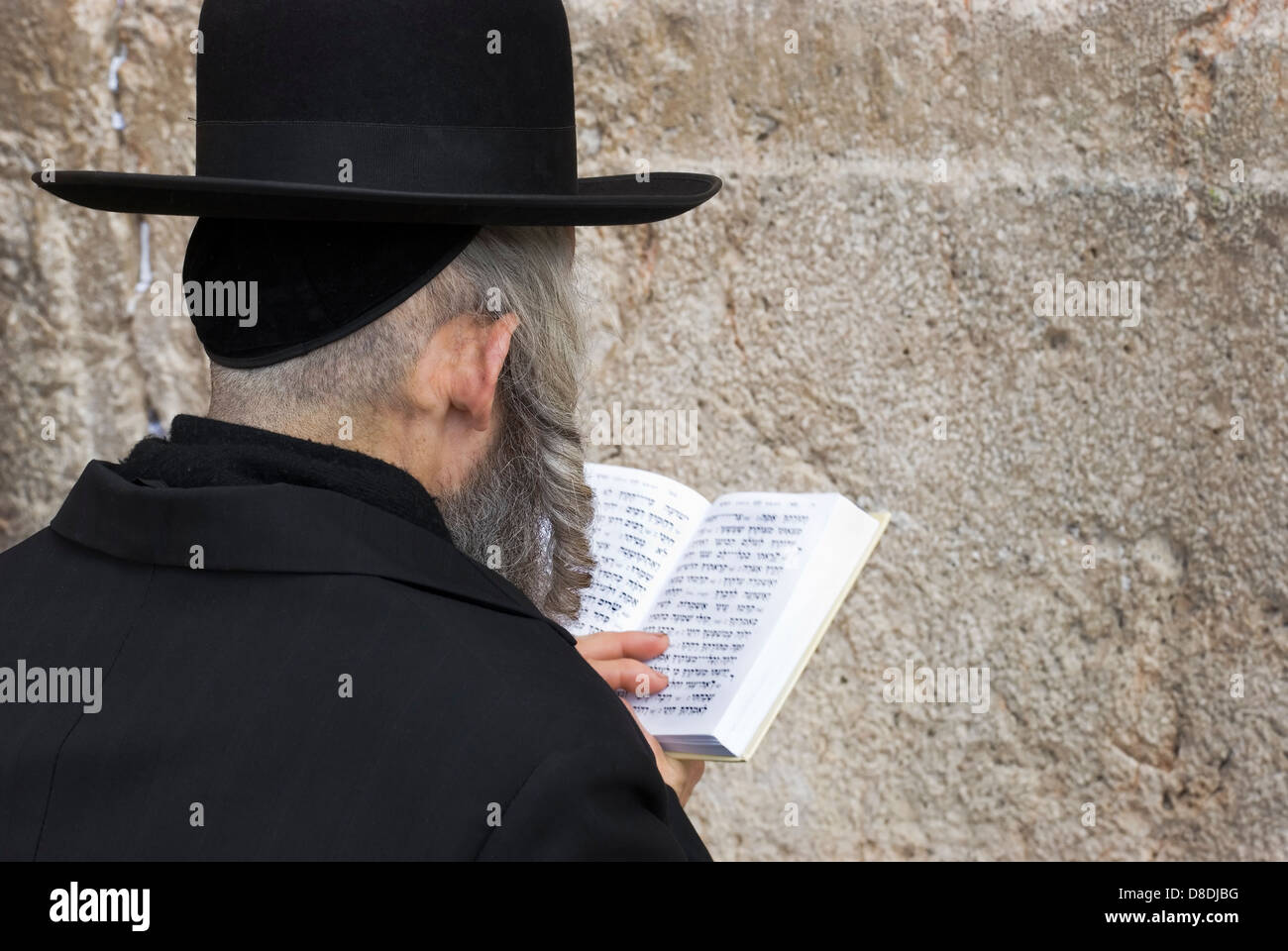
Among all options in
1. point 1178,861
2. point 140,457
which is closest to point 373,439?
point 140,457

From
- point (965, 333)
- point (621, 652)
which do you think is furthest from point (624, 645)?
point (965, 333)

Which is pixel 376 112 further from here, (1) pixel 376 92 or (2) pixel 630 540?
(2) pixel 630 540

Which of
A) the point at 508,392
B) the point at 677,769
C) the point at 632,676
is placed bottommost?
the point at 677,769

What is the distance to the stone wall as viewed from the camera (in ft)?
7.68

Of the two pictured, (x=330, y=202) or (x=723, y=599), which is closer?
(x=330, y=202)

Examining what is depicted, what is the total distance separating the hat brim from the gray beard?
25cm

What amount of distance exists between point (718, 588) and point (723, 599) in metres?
0.02

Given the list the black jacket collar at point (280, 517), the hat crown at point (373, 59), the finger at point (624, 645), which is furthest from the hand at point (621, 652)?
the hat crown at point (373, 59)

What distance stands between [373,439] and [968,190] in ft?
4.91

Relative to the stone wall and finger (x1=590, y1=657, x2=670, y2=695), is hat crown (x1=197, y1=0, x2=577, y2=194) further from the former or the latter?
the stone wall

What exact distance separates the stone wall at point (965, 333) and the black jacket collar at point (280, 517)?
50.1 inches

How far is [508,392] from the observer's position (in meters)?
1.40

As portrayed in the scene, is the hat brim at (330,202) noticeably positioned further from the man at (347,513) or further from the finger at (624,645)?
the finger at (624,645)

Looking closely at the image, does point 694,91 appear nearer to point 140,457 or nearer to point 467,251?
point 467,251
